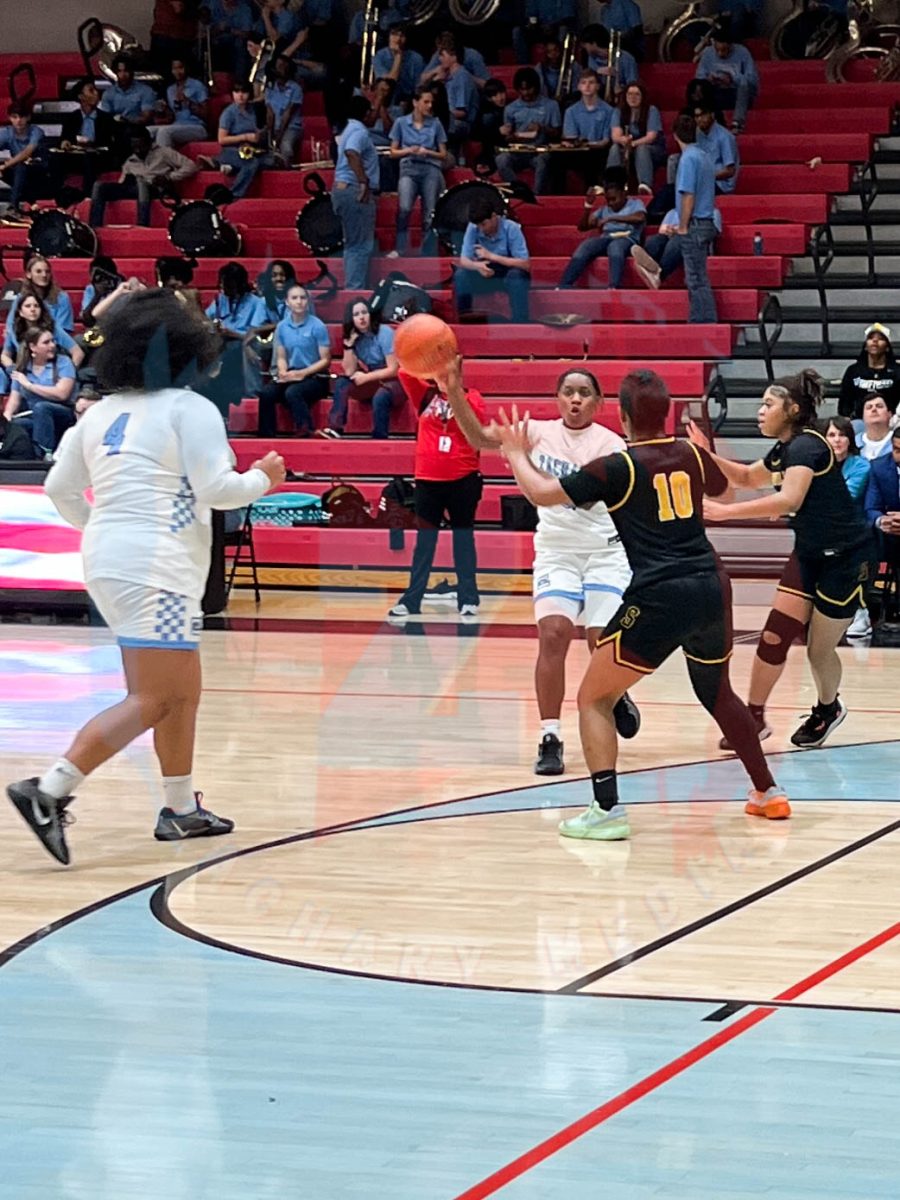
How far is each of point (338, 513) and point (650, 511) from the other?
861 centimetres

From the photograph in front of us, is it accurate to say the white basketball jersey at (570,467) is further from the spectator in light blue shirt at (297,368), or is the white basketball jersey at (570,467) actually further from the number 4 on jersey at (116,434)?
the spectator in light blue shirt at (297,368)

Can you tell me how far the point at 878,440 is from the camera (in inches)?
516

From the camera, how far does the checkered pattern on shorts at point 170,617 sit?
6555mm

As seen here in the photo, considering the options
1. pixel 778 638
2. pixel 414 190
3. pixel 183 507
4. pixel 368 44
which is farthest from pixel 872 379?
pixel 183 507

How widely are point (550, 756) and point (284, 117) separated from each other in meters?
13.5

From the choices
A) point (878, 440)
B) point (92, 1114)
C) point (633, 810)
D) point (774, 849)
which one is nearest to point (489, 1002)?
point (92, 1114)

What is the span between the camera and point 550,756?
8.21m

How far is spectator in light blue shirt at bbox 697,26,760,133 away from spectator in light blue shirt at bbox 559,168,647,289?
189cm

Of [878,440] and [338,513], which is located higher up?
[878,440]

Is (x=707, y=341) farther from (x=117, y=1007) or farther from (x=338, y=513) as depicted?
(x=117, y=1007)

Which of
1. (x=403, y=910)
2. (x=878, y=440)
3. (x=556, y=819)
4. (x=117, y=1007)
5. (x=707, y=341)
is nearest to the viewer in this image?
(x=117, y=1007)

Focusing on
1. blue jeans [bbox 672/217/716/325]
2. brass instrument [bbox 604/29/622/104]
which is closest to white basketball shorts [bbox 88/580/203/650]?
blue jeans [bbox 672/217/716/325]

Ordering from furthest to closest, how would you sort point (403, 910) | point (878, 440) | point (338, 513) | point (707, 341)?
point (707, 341) < point (338, 513) < point (878, 440) < point (403, 910)

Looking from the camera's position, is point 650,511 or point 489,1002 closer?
point 489,1002
